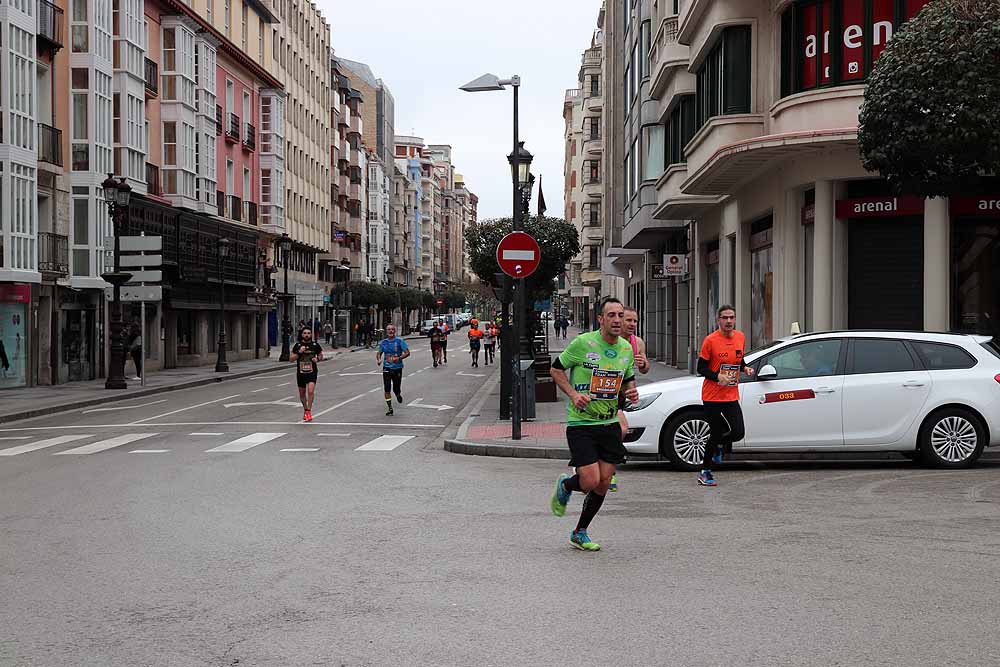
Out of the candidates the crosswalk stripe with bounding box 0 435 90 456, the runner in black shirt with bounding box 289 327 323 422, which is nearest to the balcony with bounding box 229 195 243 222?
the runner in black shirt with bounding box 289 327 323 422

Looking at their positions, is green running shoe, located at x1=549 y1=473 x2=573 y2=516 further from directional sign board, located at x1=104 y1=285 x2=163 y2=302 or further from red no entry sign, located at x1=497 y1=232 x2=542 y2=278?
directional sign board, located at x1=104 y1=285 x2=163 y2=302

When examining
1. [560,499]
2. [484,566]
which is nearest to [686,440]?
[560,499]

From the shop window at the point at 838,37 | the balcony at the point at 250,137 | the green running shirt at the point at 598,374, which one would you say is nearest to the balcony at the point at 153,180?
the balcony at the point at 250,137

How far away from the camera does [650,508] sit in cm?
1036

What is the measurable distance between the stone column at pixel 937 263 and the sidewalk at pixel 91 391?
17.3 meters

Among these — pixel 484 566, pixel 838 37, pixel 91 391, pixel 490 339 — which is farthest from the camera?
pixel 490 339

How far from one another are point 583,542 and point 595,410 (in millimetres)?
923

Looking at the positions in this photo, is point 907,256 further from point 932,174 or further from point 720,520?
point 720,520

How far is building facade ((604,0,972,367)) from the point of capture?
1997 centimetres

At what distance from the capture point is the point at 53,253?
3400 cm

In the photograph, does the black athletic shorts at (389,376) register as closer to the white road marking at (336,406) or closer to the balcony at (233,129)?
the white road marking at (336,406)

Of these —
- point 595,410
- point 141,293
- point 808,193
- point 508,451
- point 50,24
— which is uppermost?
point 50,24

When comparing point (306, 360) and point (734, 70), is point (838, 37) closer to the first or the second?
point (734, 70)

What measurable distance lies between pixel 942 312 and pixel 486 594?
15.0 metres
